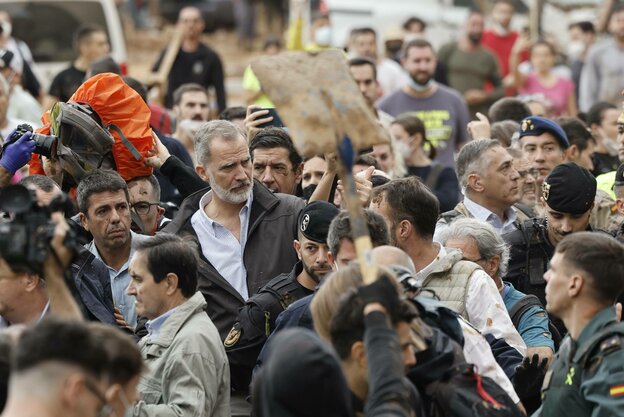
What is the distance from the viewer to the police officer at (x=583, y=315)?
5.53 meters

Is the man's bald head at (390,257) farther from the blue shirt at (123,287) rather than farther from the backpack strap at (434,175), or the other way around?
the backpack strap at (434,175)

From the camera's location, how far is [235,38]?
1073 inches

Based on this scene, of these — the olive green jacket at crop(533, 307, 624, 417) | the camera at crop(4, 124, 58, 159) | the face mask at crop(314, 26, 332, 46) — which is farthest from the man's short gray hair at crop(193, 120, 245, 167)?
the face mask at crop(314, 26, 332, 46)

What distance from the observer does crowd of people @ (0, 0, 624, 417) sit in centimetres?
486

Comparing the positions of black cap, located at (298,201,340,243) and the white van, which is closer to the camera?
Result: black cap, located at (298,201,340,243)

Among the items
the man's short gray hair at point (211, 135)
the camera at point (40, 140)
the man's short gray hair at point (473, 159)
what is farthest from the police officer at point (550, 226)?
the camera at point (40, 140)

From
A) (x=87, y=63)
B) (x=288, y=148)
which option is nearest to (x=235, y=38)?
(x=87, y=63)

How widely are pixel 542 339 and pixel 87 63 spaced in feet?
24.7

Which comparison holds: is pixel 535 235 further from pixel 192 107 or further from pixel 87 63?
pixel 87 63

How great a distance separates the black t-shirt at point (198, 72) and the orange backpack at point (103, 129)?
6.46 m

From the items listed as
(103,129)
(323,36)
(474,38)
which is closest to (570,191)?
(103,129)

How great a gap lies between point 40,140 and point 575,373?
389 cm

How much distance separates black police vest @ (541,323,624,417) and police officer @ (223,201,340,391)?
74.4 inches

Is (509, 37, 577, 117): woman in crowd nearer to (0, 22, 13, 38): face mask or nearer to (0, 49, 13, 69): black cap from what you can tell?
(0, 22, 13, 38): face mask
